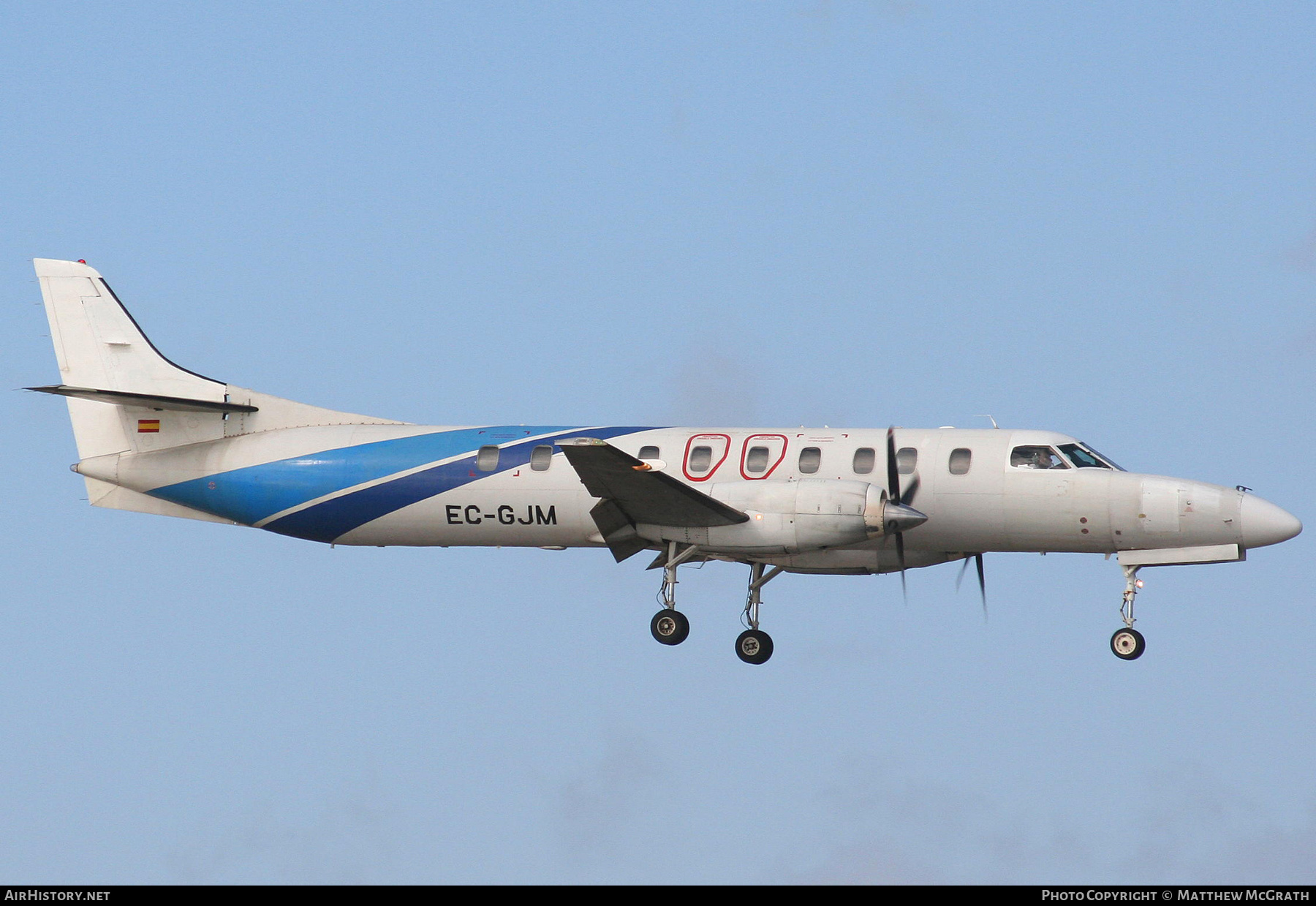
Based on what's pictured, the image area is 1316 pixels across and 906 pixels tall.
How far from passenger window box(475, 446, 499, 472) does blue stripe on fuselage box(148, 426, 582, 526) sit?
181mm

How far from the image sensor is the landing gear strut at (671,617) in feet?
91.1

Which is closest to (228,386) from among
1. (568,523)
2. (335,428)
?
(335,428)

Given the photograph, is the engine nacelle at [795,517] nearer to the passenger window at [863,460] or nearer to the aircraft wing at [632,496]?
the aircraft wing at [632,496]

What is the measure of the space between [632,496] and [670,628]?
2476mm

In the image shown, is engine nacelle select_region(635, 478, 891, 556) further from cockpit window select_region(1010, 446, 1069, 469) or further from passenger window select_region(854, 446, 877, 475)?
cockpit window select_region(1010, 446, 1069, 469)

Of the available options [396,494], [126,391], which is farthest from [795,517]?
[126,391]

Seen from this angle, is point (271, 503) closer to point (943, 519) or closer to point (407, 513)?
point (407, 513)

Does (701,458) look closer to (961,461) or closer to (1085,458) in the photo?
(961,461)

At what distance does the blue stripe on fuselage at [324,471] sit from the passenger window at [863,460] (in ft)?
17.2

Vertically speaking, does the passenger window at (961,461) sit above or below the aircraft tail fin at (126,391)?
below

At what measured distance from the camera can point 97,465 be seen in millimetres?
31016

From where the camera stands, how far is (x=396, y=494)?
1153 inches

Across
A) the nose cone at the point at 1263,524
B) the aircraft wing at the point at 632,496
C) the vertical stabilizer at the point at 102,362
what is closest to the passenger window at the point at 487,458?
the aircraft wing at the point at 632,496

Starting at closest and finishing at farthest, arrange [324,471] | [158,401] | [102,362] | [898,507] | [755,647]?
[898,507], [755,647], [324,471], [158,401], [102,362]
